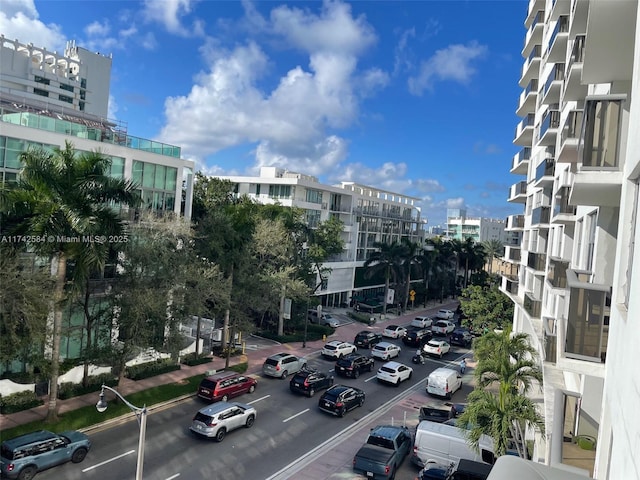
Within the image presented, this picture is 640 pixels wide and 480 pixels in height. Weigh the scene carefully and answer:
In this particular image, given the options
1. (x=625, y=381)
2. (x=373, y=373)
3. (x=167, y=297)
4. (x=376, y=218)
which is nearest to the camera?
(x=625, y=381)

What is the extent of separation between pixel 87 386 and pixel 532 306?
23175 mm

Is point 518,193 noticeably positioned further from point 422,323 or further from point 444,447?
point 444,447

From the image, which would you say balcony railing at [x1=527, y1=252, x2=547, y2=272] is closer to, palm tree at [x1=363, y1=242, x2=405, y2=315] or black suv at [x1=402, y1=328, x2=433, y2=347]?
black suv at [x1=402, y1=328, x2=433, y2=347]

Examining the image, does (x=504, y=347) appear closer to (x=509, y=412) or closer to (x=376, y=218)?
(x=509, y=412)

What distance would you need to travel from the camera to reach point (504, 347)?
18.6m

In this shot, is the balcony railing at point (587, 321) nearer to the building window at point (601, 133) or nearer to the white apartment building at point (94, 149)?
the building window at point (601, 133)

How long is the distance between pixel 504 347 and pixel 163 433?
1490cm

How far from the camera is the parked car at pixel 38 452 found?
1438cm

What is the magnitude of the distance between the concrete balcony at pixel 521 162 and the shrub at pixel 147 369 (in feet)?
94.5

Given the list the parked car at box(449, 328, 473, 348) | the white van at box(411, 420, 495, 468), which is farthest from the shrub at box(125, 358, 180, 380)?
the parked car at box(449, 328, 473, 348)

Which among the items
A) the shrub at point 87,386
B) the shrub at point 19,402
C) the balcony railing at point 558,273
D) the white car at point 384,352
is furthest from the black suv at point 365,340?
the shrub at point 19,402

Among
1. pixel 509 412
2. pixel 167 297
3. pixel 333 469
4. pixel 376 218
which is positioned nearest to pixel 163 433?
pixel 167 297

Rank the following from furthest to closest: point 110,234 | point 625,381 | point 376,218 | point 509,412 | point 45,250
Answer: point 376,218 < point 110,234 < point 45,250 < point 509,412 < point 625,381

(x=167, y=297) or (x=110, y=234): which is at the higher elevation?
(x=110, y=234)
